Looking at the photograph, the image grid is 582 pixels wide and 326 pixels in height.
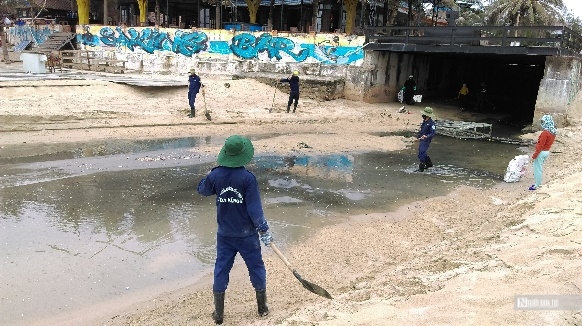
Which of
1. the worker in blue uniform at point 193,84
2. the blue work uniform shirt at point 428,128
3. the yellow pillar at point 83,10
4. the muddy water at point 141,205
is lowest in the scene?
the muddy water at point 141,205

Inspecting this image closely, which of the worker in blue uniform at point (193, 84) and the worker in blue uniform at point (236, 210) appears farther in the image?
the worker in blue uniform at point (193, 84)

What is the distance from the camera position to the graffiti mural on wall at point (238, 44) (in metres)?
23.1

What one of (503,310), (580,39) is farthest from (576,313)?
(580,39)

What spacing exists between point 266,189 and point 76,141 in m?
6.84

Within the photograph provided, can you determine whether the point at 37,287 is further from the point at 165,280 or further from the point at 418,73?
the point at 418,73

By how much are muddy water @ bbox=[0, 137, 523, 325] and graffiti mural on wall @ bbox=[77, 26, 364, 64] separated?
9.83 metres

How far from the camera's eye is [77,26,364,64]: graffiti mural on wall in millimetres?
23141

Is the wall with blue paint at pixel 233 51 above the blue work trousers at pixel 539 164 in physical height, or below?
above

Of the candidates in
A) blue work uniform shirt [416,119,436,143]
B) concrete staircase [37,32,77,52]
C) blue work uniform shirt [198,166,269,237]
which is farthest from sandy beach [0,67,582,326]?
concrete staircase [37,32,77,52]

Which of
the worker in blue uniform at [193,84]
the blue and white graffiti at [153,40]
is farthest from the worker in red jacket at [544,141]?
the blue and white graffiti at [153,40]

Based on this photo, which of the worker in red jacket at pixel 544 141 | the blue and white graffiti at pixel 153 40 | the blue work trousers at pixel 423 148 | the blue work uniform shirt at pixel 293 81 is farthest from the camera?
the blue and white graffiti at pixel 153 40

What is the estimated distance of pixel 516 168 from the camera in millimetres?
10906

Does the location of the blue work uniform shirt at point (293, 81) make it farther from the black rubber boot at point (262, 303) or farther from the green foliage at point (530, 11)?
the green foliage at point (530, 11)

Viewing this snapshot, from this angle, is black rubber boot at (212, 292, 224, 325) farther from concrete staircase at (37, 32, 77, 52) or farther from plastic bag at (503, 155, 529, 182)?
concrete staircase at (37, 32, 77, 52)
